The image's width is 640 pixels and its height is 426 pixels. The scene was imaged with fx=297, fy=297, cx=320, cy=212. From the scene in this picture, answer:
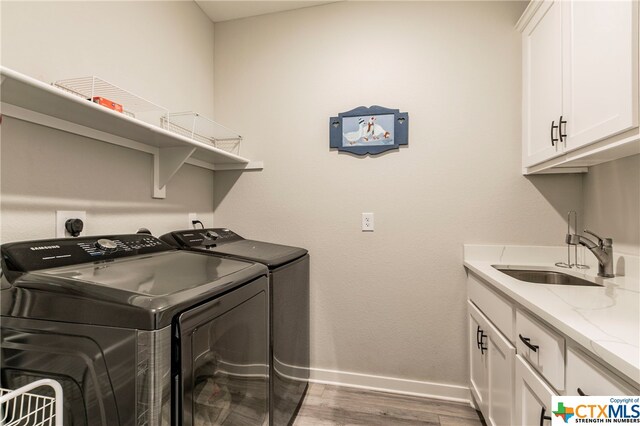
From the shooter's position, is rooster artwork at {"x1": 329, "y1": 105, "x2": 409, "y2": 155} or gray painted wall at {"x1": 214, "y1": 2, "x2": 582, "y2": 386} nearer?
gray painted wall at {"x1": 214, "y1": 2, "x2": 582, "y2": 386}

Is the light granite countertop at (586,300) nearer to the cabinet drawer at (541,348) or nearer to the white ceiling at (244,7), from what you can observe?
the cabinet drawer at (541,348)

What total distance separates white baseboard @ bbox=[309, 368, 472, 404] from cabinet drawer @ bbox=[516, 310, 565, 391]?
3.11 ft

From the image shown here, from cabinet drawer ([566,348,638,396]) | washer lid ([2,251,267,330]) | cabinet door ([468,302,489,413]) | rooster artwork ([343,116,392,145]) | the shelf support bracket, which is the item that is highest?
rooster artwork ([343,116,392,145])

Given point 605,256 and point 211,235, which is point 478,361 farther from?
point 211,235

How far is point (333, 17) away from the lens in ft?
6.91

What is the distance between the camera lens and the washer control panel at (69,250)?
90cm

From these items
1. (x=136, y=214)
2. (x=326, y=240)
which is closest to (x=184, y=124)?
(x=136, y=214)

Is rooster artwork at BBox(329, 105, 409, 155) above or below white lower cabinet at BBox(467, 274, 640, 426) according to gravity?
above

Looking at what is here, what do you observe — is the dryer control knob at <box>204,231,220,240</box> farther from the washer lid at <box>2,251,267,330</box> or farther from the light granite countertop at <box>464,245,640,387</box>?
the light granite countertop at <box>464,245,640,387</box>

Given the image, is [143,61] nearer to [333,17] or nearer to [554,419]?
[333,17]

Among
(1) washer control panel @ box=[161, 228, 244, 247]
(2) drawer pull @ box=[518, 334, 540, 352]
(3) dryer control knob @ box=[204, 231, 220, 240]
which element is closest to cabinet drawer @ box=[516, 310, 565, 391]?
(2) drawer pull @ box=[518, 334, 540, 352]

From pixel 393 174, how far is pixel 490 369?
3.99 feet

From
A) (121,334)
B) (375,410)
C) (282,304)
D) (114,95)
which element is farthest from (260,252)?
(375,410)

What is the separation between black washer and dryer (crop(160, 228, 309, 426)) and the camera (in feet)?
4.87
